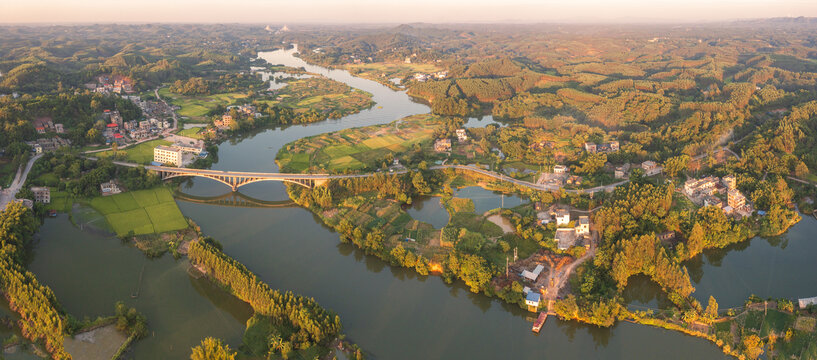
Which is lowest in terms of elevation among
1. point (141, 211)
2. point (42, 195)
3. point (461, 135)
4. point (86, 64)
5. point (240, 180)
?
point (141, 211)

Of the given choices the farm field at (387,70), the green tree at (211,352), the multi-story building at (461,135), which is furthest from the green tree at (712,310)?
the farm field at (387,70)

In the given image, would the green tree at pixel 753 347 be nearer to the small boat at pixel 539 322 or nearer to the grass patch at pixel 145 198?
the small boat at pixel 539 322

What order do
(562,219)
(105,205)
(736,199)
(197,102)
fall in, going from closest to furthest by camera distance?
(562,219) → (736,199) → (105,205) → (197,102)

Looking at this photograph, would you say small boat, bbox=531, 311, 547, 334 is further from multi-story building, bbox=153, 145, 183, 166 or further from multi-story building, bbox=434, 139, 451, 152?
multi-story building, bbox=153, 145, 183, 166

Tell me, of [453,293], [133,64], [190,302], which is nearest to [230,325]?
[190,302]

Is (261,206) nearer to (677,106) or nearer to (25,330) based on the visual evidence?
(25,330)

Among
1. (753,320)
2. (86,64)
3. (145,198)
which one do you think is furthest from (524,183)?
(86,64)

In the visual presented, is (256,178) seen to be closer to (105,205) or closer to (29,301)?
(105,205)
